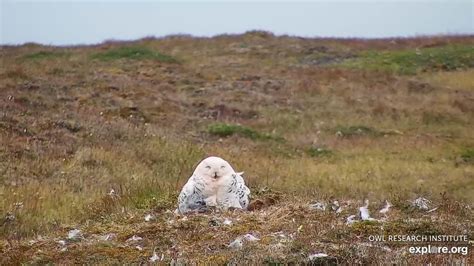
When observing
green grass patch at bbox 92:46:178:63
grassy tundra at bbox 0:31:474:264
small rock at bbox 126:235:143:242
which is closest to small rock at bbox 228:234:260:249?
grassy tundra at bbox 0:31:474:264

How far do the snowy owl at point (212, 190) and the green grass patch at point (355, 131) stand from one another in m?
11.1

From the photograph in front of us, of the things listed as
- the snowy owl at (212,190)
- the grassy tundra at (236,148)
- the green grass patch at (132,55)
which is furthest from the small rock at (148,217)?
the green grass patch at (132,55)

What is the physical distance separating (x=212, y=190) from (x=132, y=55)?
2685cm

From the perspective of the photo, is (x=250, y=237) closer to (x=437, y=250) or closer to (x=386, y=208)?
(x=437, y=250)

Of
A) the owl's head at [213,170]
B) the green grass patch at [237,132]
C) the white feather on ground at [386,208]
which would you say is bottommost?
the green grass patch at [237,132]

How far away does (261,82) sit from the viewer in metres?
27.4

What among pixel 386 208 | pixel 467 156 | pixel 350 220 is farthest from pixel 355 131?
pixel 350 220

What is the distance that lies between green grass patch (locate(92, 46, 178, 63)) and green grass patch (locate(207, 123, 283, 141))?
15193 millimetres

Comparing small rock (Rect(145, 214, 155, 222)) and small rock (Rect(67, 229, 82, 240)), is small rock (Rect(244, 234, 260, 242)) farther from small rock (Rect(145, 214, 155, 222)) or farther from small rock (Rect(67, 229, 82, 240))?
small rock (Rect(67, 229, 82, 240))

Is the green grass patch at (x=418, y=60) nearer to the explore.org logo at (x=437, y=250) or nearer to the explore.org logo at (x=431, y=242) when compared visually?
the explore.org logo at (x=431, y=242)

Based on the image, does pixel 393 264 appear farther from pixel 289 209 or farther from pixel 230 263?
pixel 289 209

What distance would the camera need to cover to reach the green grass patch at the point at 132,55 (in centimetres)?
3278

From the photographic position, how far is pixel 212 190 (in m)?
7.66

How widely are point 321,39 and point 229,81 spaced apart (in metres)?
17.7
